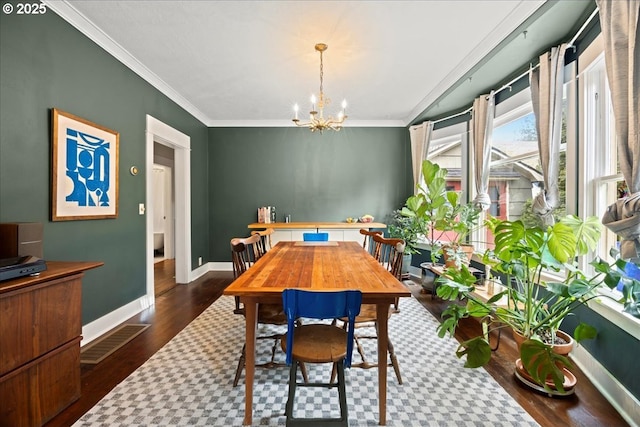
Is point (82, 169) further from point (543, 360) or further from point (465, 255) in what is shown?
point (465, 255)

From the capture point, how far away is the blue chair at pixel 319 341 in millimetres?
1377

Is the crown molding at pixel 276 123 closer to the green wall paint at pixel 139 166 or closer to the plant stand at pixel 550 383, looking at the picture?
the green wall paint at pixel 139 166

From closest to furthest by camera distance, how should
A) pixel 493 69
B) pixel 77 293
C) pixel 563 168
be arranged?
pixel 77 293
pixel 563 168
pixel 493 69

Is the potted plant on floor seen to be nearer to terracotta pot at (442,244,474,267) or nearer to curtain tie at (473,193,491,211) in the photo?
terracotta pot at (442,244,474,267)

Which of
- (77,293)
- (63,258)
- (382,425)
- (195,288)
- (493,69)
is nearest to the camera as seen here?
(382,425)

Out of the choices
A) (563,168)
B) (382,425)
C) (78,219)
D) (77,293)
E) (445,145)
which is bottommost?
(382,425)

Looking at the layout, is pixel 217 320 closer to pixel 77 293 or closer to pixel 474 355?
pixel 77 293

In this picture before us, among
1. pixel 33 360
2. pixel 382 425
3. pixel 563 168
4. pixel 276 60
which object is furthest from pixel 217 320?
pixel 563 168

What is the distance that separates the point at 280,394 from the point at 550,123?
9.69ft

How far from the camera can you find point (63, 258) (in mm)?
2301

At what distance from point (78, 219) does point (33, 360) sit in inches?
52.6

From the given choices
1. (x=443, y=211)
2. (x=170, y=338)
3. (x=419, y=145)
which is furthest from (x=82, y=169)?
(x=419, y=145)

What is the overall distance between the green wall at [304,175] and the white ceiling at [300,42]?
3.86 ft

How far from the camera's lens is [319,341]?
5.40 ft
